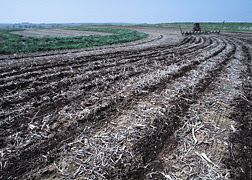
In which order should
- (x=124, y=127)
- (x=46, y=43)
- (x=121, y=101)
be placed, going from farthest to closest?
(x=46, y=43) → (x=121, y=101) → (x=124, y=127)

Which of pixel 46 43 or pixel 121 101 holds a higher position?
pixel 46 43

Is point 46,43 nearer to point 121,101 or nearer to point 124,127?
point 121,101

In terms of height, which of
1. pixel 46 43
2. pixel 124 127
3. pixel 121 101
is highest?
pixel 46 43

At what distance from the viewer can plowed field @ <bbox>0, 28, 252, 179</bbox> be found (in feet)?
8.05

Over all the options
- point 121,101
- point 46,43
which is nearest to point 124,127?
point 121,101

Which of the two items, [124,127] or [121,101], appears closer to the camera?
[124,127]

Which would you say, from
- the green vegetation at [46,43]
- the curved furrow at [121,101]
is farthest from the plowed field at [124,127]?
the green vegetation at [46,43]

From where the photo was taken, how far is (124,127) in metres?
3.40

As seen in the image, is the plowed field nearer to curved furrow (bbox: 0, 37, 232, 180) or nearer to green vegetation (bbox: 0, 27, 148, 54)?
curved furrow (bbox: 0, 37, 232, 180)

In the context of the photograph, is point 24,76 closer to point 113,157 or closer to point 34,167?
point 34,167

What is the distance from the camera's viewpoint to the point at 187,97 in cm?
472

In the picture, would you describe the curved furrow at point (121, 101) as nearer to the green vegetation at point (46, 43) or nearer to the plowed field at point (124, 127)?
the plowed field at point (124, 127)

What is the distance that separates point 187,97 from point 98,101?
2852 mm

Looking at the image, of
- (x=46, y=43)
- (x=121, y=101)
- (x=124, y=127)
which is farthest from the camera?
(x=46, y=43)
